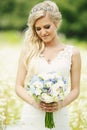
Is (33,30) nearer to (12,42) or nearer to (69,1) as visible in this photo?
(12,42)

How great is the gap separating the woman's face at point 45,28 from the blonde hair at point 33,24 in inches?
1.4

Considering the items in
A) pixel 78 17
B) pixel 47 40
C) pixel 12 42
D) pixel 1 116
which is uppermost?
pixel 78 17

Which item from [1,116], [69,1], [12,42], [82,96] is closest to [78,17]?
[69,1]

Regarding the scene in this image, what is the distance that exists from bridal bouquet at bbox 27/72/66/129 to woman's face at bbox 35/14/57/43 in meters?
0.41

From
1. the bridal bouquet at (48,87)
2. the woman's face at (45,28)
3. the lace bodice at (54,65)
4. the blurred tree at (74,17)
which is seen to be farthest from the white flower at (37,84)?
the blurred tree at (74,17)

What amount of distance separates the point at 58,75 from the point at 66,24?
51.3 feet

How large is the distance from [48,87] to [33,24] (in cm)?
66

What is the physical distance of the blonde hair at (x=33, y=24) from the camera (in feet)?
17.1

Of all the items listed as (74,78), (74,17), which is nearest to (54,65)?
(74,78)

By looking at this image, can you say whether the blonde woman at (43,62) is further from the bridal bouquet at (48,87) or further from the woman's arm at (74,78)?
the bridal bouquet at (48,87)

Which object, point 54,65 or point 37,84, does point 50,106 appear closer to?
point 37,84

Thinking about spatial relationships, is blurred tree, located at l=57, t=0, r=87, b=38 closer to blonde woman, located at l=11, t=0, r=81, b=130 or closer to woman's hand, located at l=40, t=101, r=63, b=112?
blonde woman, located at l=11, t=0, r=81, b=130

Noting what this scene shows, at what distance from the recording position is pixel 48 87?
16.0 feet

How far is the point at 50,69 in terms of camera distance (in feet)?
17.0
